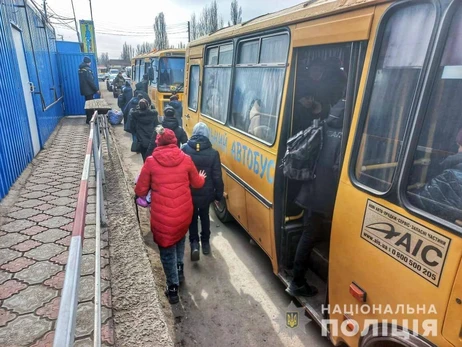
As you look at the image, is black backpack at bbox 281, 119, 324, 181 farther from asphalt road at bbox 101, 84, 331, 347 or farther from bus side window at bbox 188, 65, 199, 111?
bus side window at bbox 188, 65, 199, 111

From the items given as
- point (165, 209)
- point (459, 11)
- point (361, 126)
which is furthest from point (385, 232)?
point (165, 209)

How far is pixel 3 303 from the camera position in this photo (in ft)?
7.95

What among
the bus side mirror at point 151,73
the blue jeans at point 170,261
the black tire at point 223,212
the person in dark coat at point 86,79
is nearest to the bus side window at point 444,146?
the blue jeans at point 170,261

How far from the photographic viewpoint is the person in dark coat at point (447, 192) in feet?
4.98

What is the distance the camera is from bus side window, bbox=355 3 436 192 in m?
1.72

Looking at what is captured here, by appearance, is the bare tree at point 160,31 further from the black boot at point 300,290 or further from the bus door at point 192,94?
the black boot at point 300,290

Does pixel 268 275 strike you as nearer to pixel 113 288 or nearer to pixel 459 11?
pixel 113 288

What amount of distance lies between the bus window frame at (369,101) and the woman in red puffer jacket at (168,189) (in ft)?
4.81

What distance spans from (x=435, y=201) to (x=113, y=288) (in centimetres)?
245

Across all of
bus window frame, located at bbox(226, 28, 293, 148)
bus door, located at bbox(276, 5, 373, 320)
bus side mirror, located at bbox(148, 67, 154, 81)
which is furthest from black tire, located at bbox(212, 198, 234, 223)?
bus side mirror, located at bbox(148, 67, 154, 81)

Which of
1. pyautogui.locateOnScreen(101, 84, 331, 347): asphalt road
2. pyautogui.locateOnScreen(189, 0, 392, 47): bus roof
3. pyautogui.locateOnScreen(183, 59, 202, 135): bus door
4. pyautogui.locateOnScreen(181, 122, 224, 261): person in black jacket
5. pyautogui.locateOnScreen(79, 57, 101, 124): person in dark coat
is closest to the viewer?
pyautogui.locateOnScreen(189, 0, 392, 47): bus roof

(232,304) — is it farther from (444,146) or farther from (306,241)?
(444,146)

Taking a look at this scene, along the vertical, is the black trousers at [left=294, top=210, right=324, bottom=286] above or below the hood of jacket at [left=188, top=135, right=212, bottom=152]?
below

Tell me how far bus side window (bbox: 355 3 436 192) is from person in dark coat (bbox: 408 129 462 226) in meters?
0.22
